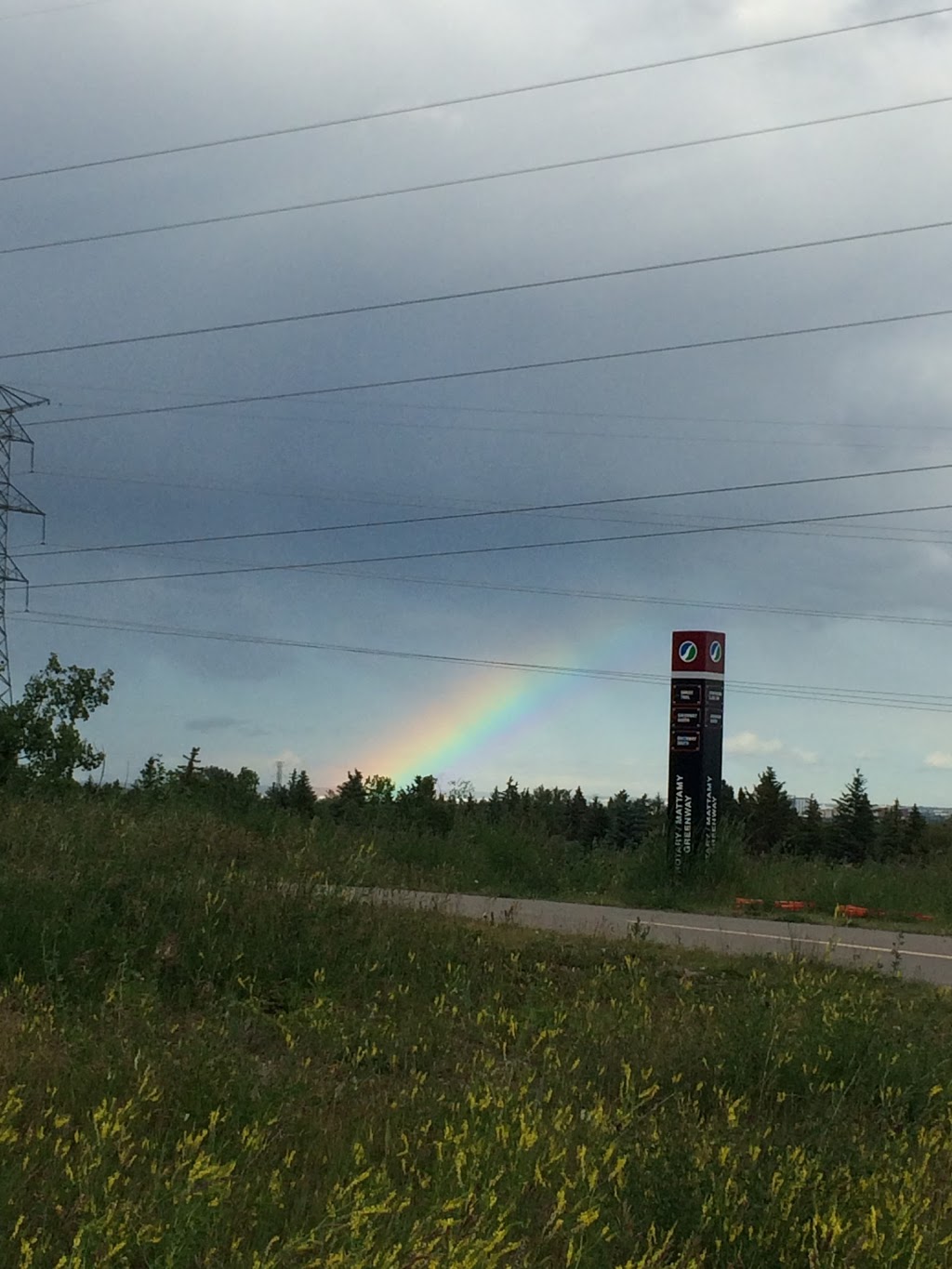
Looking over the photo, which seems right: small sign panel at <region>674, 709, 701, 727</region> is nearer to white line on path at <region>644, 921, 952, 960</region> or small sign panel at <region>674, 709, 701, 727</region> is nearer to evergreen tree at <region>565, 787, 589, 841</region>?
white line on path at <region>644, 921, 952, 960</region>

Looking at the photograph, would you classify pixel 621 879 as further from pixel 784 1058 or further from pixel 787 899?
pixel 784 1058

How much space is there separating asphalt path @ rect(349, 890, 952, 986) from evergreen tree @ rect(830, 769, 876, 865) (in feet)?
232

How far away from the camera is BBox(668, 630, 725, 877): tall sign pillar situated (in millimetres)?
19484

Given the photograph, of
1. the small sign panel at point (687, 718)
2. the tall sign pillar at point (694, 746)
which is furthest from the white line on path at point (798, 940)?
the small sign panel at point (687, 718)

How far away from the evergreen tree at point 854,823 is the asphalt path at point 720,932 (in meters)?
70.7

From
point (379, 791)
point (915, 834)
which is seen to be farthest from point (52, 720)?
point (915, 834)

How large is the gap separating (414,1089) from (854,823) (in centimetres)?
8307

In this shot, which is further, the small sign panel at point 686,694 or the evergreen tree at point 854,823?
the evergreen tree at point 854,823

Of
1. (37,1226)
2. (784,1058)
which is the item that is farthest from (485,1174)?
(784,1058)

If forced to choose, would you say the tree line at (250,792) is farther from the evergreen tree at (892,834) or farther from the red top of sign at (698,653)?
the evergreen tree at (892,834)

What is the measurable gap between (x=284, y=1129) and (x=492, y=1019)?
256cm

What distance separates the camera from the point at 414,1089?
666 centimetres

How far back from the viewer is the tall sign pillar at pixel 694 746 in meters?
19.5

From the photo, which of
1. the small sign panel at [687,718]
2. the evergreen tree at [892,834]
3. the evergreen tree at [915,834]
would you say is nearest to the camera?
the small sign panel at [687,718]
